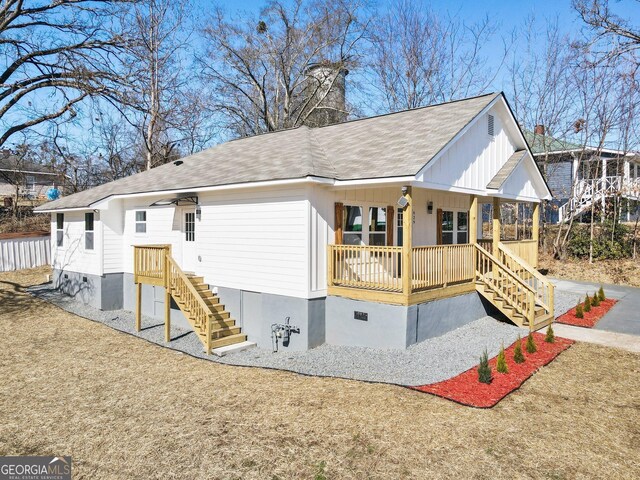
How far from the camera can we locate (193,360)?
9727 mm

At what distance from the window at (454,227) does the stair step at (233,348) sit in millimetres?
7390

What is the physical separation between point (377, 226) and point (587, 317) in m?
6.48

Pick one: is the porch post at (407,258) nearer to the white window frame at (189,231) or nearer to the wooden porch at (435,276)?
the wooden porch at (435,276)

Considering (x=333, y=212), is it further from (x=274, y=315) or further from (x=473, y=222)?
(x=473, y=222)

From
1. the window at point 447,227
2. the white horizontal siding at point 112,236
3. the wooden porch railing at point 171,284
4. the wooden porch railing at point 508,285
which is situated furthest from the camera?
the white horizontal siding at point 112,236

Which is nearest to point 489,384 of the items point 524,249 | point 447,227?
point 447,227

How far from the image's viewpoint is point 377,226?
39.4ft

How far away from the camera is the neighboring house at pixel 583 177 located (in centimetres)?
2172

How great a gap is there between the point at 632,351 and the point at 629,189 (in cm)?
1565

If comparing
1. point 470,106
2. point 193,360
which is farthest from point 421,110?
point 193,360

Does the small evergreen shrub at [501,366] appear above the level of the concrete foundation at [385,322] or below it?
below

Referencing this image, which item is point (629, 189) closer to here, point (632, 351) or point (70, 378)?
point (632, 351)

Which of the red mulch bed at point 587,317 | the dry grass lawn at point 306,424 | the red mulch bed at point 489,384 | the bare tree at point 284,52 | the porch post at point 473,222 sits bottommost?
the dry grass lawn at point 306,424

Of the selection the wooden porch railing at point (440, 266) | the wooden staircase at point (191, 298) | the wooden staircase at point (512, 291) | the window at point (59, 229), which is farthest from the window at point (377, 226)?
the window at point (59, 229)
